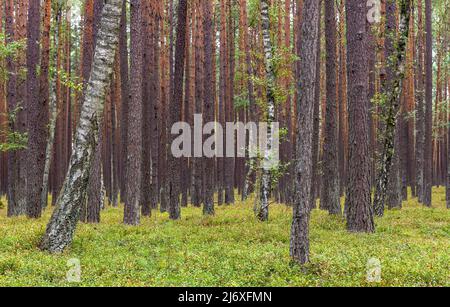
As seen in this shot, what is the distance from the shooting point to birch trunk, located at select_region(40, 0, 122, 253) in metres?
10.4

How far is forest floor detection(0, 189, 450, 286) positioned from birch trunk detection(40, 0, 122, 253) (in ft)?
1.68

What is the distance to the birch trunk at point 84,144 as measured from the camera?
34.1ft

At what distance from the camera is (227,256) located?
1002cm

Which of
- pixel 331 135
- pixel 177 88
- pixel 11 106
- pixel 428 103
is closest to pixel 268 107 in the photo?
pixel 331 135

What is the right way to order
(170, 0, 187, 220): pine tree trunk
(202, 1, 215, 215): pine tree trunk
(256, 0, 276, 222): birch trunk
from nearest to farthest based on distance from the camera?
1. (256, 0, 276, 222): birch trunk
2. (170, 0, 187, 220): pine tree trunk
3. (202, 1, 215, 215): pine tree trunk

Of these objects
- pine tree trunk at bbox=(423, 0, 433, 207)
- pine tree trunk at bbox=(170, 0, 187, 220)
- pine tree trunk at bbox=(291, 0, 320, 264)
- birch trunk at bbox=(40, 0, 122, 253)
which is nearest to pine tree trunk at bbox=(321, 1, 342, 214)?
pine tree trunk at bbox=(170, 0, 187, 220)

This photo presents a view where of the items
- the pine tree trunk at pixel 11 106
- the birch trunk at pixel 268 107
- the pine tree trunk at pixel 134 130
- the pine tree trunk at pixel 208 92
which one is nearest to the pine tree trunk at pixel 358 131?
the birch trunk at pixel 268 107

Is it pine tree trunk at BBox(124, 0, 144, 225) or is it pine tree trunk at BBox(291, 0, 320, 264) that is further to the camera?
pine tree trunk at BBox(124, 0, 144, 225)

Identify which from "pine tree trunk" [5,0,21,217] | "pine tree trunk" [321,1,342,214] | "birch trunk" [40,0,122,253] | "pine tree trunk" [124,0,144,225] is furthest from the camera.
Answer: "pine tree trunk" [5,0,21,217]

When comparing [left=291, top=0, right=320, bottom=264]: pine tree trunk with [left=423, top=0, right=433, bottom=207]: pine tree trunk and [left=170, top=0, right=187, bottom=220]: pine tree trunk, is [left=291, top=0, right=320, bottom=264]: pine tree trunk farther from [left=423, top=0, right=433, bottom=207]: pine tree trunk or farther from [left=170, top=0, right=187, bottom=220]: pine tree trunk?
[left=423, top=0, right=433, bottom=207]: pine tree trunk

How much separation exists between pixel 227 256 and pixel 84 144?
13.1 ft

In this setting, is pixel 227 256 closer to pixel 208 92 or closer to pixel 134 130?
pixel 134 130

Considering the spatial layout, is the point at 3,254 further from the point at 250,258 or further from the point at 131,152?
the point at 131,152
